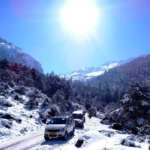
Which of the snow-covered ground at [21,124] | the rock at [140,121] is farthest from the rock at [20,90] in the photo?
the rock at [140,121]

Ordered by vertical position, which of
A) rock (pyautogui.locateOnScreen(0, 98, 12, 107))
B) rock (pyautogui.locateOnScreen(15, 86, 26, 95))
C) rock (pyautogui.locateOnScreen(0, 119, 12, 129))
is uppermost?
rock (pyautogui.locateOnScreen(15, 86, 26, 95))

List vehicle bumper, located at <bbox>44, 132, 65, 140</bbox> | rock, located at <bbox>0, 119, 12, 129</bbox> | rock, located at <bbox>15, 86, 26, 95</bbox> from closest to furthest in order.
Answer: vehicle bumper, located at <bbox>44, 132, 65, 140</bbox>, rock, located at <bbox>0, 119, 12, 129</bbox>, rock, located at <bbox>15, 86, 26, 95</bbox>

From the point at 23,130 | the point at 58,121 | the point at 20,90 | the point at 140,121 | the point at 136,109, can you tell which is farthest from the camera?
the point at 20,90

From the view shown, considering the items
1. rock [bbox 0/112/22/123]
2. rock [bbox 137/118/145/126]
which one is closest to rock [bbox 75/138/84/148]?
rock [bbox 0/112/22/123]

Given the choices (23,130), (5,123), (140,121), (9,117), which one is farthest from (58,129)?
(140,121)

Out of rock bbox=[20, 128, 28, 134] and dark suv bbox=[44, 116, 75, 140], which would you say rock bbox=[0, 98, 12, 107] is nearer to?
rock bbox=[20, 128, 28, 134]

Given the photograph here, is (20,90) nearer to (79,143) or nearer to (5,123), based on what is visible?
(5,123)

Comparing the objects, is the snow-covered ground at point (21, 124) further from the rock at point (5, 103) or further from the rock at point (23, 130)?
the rock at point (5, 103)

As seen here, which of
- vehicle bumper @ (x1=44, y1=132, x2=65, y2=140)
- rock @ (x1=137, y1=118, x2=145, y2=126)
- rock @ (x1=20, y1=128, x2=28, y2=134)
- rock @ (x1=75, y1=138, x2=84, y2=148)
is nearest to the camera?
rock @ (x1=75, y1=138, x2=84, y2=148)

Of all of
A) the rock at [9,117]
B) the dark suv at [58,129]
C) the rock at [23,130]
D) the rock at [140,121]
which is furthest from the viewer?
the rock at [140,121]

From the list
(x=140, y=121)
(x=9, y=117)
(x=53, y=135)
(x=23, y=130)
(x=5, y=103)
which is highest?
(x=5, y=103)

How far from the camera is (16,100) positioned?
191 feet

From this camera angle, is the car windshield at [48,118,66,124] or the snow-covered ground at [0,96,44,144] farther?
the snow-covered ground at [0,96,44,144]

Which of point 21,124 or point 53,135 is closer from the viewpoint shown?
point 53,135
